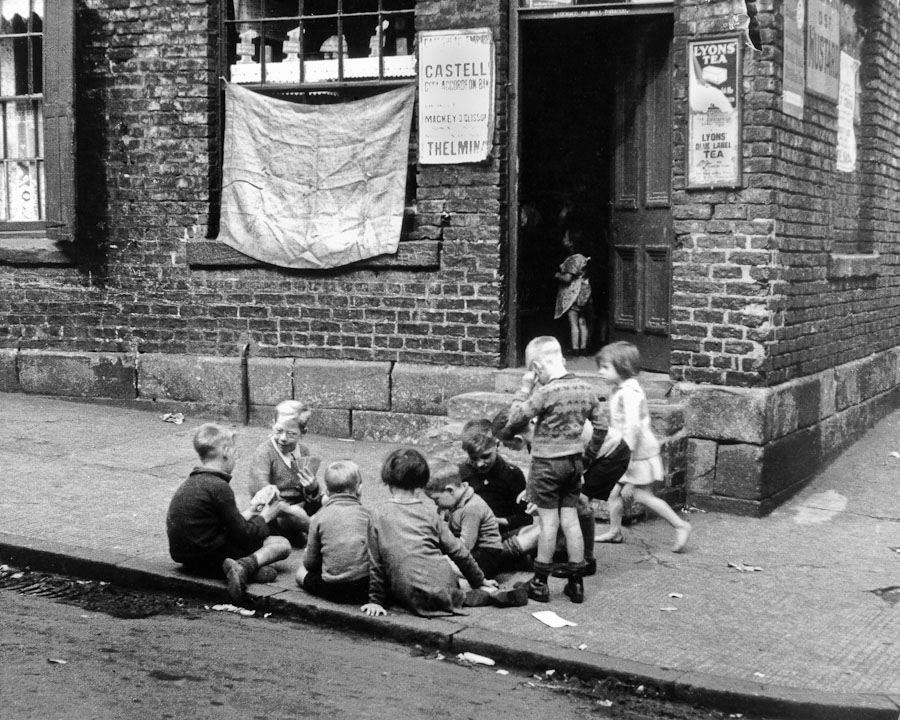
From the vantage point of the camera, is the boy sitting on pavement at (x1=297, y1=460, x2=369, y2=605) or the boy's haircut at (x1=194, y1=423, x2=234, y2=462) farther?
the boy's haircut at (x1=194, y1=423, x2=234, y2=462)

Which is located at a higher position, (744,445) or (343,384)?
(343,384)

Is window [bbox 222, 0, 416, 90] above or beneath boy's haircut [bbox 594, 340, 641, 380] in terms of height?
above

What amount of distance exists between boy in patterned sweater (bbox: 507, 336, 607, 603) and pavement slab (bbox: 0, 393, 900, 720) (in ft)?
0.95

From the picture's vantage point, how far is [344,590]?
244 inches

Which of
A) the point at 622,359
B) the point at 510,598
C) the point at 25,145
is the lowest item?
the point at 510,598

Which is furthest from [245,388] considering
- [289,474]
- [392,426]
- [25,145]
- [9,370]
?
[289,474]

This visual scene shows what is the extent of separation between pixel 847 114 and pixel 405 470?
6.38 metres

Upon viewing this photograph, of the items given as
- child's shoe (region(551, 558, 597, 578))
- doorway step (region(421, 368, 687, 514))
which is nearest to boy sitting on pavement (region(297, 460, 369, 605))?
child's shoe (region(551, 558, 597, 578))

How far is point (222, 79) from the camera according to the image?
10.6 meters

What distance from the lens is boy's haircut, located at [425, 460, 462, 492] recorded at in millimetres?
6457

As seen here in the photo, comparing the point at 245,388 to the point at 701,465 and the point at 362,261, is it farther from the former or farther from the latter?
the point at 701,465

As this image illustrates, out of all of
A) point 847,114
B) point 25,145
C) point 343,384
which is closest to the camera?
point 343,384

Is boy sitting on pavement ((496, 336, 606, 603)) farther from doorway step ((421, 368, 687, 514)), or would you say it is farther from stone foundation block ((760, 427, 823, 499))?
stone foundation block ((760, 427, 823, 499))

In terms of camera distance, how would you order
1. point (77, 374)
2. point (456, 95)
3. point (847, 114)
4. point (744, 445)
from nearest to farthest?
point (744, 445) → point (456, 95) → point (847, 114) → point (77, 374)
